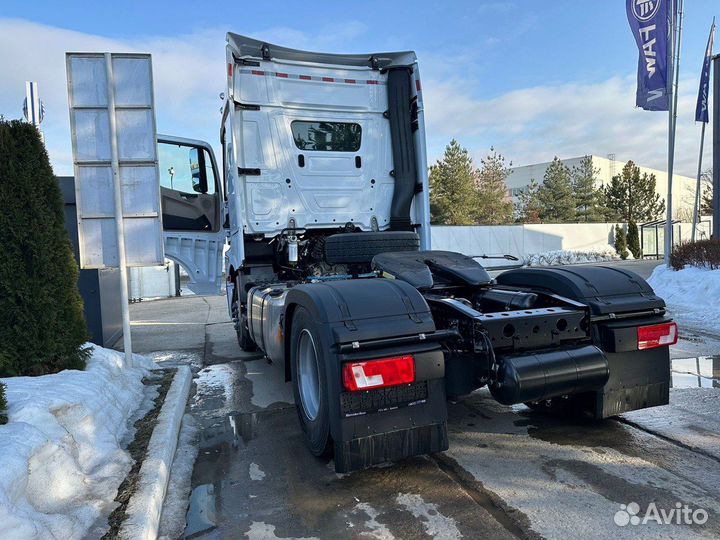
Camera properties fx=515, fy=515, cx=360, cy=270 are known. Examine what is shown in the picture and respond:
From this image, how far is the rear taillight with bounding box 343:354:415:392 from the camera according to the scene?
290 cm

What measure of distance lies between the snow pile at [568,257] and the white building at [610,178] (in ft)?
78.7

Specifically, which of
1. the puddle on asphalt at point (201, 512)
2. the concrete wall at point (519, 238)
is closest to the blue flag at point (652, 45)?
the concrete wall at point (519, 238)

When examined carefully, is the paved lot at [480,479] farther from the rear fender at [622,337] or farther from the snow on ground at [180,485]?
the rear fender at [622,337]

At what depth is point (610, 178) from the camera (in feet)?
198

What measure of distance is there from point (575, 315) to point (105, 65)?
17.2 feet

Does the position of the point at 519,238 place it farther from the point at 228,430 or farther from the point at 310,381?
the point at 310,381

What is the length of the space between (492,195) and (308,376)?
151 ft

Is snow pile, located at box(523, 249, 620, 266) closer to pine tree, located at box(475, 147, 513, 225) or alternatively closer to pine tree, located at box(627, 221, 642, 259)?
pine tree, located at box(627, 221, 642, 259)

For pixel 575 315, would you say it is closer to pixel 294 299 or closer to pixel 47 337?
pixel 294 299

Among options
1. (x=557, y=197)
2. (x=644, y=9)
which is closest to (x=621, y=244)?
(x=557, y=197)

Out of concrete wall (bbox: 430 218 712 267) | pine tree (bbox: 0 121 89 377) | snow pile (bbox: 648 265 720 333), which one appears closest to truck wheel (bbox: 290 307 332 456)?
pine tree (bbox: 0 121 89 377)

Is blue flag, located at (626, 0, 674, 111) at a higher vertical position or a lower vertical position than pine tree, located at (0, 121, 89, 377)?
higher

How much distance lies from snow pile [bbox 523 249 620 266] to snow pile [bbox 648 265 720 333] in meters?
17.6

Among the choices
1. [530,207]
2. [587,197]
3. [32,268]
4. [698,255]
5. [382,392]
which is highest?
[587,197]
